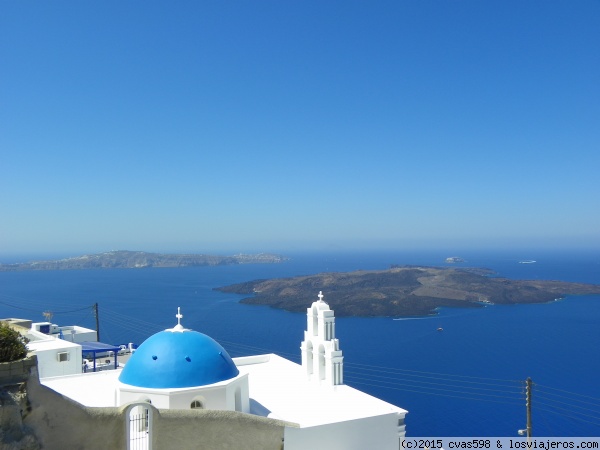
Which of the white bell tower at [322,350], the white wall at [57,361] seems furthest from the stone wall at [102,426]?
the white wall at [57,361]

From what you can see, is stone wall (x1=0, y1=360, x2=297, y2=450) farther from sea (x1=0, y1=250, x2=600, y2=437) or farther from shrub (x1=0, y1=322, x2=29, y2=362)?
sea (x1=0, y1=250, x2=600, y2=437)

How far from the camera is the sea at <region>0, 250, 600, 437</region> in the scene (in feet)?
101

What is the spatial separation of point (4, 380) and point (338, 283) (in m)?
92.6

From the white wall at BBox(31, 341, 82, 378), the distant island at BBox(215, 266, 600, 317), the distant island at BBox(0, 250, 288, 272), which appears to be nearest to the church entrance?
the white wall at BBox(31, 341, 82, 378)

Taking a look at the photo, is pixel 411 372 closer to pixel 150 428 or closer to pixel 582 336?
pixel 582 336

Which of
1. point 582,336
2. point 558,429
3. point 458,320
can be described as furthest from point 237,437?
point 458,320

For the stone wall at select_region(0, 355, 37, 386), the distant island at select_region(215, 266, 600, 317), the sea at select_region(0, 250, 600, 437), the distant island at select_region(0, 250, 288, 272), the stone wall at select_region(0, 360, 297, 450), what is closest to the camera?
the stone wall at select_region(0, 355, 37, 386)

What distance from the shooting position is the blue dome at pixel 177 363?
8648mm

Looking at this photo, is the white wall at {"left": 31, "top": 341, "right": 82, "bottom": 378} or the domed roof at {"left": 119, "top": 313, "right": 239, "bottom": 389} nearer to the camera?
the domed roof at {"left": 119, "top": 313, "right": 239, "bottom": 389}

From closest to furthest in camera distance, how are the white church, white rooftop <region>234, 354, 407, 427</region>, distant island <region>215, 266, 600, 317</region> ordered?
the white church, white rooftop <region>234, 354, 407, 427</region>, distant island <region>215, 266, 600, 317</region>

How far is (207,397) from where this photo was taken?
873cm

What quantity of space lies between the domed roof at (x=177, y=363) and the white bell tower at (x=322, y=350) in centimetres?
260

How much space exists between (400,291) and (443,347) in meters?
36.0

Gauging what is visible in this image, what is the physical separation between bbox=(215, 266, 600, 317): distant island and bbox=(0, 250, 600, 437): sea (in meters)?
3.20
